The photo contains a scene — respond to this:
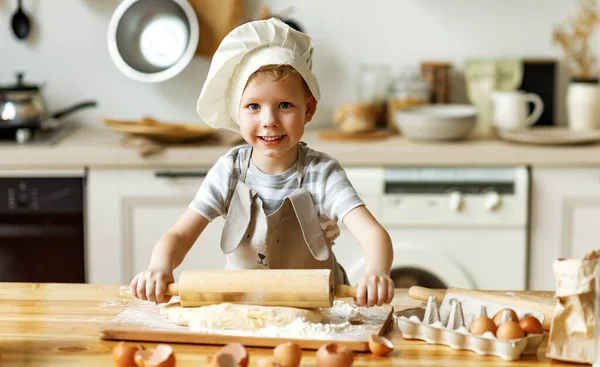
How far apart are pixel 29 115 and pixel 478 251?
156 centimetres

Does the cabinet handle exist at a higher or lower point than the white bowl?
lower

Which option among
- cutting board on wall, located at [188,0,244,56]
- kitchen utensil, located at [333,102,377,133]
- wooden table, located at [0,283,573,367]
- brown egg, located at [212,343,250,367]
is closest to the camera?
brown egg, located at [212,343,250,367]

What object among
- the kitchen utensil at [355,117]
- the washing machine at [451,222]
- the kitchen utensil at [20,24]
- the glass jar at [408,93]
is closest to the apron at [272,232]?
the washing machine at [451,222]

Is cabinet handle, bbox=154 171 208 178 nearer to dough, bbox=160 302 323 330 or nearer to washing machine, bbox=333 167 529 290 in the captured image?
washing machine, bbox=333 167 529 290

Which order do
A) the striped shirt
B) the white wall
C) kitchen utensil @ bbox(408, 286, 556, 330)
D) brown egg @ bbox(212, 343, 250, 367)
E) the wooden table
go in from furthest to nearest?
the white wall → the striped shirt → kitchen utensil @ bbox(408, 286, 556, 330) → the wooden table → brown egg @ bbox(212, 343, 250, 367)

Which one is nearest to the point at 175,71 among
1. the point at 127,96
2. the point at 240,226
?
the point at 127,96

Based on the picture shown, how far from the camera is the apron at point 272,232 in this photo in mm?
1549

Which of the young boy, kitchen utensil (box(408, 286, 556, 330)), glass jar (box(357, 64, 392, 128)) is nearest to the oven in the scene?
glass jar (box(357, 64, 392, 128))

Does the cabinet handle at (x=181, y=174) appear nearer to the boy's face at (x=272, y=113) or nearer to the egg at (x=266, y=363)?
the boy's face at (x=272, y=113)

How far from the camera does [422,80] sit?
10.4 feet

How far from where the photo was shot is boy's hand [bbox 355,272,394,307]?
1217 millimetres

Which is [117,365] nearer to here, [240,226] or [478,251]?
[240,226]

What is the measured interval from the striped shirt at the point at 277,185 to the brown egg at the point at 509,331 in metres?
0.43

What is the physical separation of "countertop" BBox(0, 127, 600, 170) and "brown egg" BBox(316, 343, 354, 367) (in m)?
1.76
